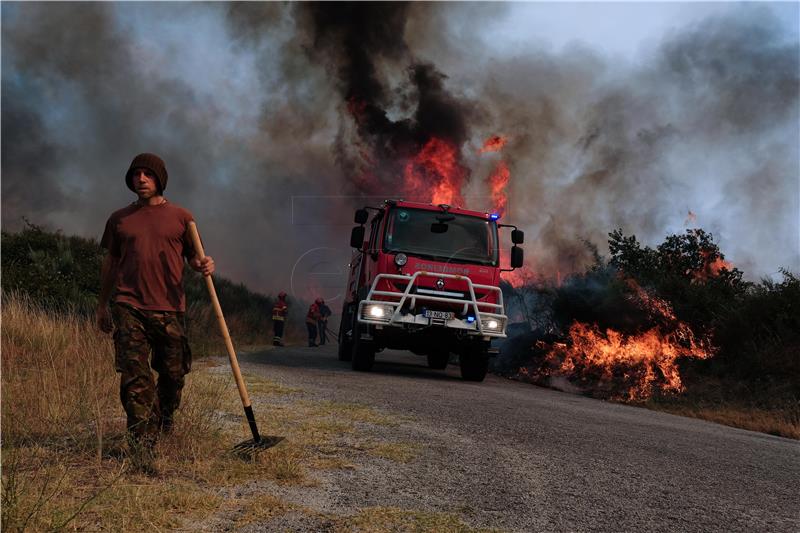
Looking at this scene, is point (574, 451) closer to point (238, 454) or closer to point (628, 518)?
point (628, 518)

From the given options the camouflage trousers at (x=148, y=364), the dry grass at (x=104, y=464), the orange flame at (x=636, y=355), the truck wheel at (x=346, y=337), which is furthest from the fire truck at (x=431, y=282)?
the camouflage trousers at (x=148, y=364)

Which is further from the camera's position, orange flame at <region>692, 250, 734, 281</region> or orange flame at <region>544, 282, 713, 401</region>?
orange flame at <region>692, 250, 734, 281</region>

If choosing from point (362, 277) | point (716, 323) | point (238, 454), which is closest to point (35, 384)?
point (238, 454)

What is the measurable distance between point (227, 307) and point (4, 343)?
1746 cm

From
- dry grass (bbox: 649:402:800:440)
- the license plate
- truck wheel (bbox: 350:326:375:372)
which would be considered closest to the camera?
dry grass (bbox: 649:402:800:440)

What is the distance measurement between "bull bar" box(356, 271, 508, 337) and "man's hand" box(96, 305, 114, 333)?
675 centimetres

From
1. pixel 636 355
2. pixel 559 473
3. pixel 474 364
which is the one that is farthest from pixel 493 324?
pixel 559 473

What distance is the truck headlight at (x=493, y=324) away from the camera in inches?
455

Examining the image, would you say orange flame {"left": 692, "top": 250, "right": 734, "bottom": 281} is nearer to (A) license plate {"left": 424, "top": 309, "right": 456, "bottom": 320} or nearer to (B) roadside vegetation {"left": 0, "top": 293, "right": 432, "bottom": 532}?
(A) license plate {"left": 424, "top": 309, "right": 456, "bottom": 320}

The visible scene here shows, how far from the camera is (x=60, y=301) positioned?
48.2 ft

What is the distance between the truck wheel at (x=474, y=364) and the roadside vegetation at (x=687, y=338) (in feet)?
7.44

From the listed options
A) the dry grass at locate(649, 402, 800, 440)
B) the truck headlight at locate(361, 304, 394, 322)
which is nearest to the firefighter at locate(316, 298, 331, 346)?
the truck headlight at locate(361, 304, 394, 322)

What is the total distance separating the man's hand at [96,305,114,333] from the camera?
15.1ft

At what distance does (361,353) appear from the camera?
1242 centimetres
